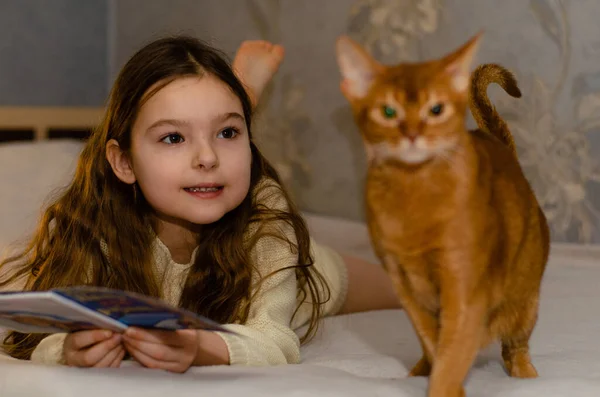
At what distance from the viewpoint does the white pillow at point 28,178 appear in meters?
1.62

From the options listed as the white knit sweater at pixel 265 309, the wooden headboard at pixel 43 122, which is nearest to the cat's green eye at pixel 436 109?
the white knit sweater at pixel 265 309

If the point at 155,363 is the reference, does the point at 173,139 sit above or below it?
above

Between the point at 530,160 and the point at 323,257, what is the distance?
1.73 feet

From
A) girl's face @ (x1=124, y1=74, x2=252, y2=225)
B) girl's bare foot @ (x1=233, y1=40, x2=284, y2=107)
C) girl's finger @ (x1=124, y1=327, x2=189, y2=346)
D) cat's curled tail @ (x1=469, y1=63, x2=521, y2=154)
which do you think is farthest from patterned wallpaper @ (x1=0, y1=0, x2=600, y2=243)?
girl's finger @ (x1=124, y1=327, x2=189, y2=346)

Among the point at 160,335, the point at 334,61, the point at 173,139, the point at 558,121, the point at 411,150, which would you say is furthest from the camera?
the point at 334,61

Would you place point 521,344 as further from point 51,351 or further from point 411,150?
point 51,351

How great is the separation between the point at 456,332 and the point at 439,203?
0.31 feet

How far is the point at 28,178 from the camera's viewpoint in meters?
1.80

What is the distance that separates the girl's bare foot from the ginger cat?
0.97 metres

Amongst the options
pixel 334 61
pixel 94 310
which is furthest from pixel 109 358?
pixel 334 61

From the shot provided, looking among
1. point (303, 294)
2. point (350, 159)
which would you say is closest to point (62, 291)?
point (303, 294)

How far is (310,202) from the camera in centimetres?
214

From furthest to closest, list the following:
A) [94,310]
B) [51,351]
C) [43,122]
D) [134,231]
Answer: [43,122]
[134,231]
[51,351]
[94,310]

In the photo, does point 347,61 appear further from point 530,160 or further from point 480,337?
point 530,160
